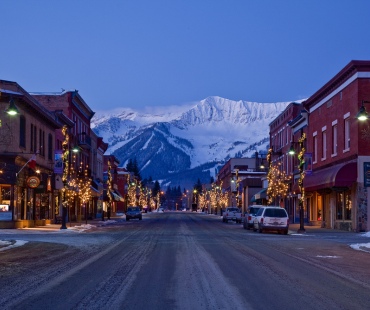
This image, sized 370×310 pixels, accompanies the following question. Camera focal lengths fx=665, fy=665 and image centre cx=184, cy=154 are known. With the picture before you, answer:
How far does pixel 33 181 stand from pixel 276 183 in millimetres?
31405

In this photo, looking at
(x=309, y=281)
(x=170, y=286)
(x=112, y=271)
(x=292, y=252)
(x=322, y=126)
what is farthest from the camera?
(x=322, y=126)

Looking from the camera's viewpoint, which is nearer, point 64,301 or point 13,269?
point 64,301

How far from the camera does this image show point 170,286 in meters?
14.3

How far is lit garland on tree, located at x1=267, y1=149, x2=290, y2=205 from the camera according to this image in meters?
64.9

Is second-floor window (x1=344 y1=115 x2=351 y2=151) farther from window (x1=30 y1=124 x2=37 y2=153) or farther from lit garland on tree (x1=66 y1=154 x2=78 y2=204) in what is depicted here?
lit garland on tree (x1=66 y1=154 x2=78 y2=204)

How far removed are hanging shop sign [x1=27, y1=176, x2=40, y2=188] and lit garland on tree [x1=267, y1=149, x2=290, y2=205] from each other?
83.1ft

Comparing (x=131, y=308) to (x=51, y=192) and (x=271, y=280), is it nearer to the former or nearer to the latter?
(x=271, y=280)

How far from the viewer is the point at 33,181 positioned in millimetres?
45875

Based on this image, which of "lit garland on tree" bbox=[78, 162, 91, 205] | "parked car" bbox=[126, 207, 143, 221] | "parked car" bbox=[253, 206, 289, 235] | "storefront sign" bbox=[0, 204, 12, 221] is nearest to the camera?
"parked car" bbox=[253, 206, 289, 235]

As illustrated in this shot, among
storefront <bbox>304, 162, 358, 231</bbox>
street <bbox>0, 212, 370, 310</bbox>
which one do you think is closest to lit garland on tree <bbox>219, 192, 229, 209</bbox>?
storefront <bbox>304, 162, 358, 231</bbox>

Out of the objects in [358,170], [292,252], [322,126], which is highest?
[322,126]

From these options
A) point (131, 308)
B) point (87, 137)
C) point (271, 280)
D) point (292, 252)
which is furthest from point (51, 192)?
point (131, 308)

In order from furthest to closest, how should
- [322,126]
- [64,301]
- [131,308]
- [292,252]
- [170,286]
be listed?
1. [322,126]
2. [292,252]
3. [170,286]
4. [64,301]
5. [131,308]

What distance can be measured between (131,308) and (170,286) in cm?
311
